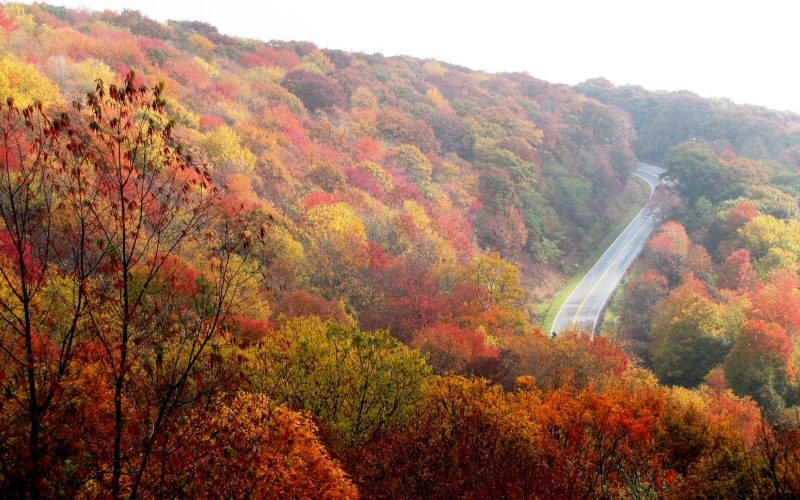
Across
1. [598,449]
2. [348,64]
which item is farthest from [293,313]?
[348,64]

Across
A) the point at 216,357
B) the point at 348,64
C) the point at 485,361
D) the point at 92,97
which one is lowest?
the point at 485,361

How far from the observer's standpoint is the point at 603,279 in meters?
66.6

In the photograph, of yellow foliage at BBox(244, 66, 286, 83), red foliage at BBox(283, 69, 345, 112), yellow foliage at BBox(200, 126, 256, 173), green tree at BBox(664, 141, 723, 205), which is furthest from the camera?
green tree at BBox(664, 141, 723, 205)

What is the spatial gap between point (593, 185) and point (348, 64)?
4965 cm

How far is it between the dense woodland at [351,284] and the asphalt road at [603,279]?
2.98 meters

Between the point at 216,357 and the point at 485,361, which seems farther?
the point at 485,361

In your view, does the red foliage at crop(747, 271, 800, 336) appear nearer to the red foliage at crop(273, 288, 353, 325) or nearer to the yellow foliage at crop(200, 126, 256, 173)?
the red foliage at crop(273, 288, 353, 325)

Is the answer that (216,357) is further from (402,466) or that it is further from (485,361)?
(485,361)

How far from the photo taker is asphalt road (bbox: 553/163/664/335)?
186 ft

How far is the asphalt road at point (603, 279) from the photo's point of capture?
56737 millimetres

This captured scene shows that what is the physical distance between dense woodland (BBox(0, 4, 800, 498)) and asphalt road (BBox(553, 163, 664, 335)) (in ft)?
9.77

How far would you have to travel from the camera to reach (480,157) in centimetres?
7569

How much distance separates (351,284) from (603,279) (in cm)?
4048

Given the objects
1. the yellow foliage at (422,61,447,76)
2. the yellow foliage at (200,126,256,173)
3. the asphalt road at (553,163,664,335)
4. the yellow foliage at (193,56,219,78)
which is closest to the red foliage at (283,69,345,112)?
the yellow foliage at (193,56,219,78)
